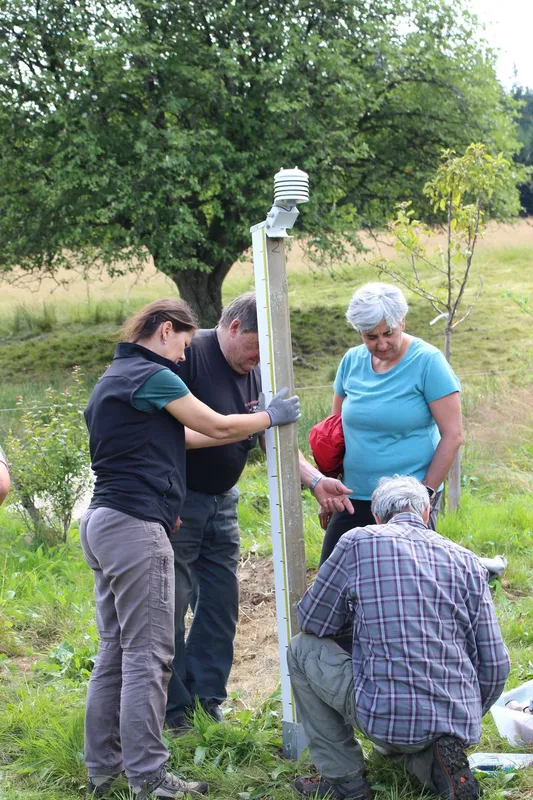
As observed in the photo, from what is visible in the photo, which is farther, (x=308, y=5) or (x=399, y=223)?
(x=308, y=5)

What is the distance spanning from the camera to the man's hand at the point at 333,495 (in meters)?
3.66

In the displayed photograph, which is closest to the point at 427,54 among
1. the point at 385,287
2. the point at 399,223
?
the point at 399,223

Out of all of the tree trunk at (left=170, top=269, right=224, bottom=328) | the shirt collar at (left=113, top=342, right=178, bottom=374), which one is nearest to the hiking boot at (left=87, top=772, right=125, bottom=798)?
the shirt collar at (left=113, top=342, right=178, bottom=374)

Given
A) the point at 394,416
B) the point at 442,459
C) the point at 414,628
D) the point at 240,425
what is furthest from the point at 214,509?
the point at 414,628

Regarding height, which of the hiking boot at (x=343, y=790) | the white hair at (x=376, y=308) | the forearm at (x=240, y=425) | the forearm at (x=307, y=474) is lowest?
the hiking boot at (x=343, y=790)

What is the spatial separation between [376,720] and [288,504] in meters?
0.90

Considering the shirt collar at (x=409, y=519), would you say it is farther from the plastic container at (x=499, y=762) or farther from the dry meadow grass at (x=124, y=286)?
the dry meadow grass at (x=124, y=286)

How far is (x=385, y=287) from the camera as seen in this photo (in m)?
3.46

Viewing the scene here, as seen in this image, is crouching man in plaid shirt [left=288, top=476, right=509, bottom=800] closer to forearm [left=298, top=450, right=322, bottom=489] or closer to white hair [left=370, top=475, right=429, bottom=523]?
white hair [left=370, top=475, right=429, bottom=523]

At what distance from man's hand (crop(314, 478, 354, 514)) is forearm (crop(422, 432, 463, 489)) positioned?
0.35 metres

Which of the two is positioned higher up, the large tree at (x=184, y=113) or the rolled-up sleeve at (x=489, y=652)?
the large tree at (x=184, y=113)

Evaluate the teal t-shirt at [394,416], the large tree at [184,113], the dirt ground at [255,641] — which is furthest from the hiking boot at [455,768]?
the large tree at [184,113]

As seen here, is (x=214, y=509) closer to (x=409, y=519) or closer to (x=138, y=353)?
(x=138, y=353)

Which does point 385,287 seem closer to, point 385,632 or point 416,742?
point 385,632
